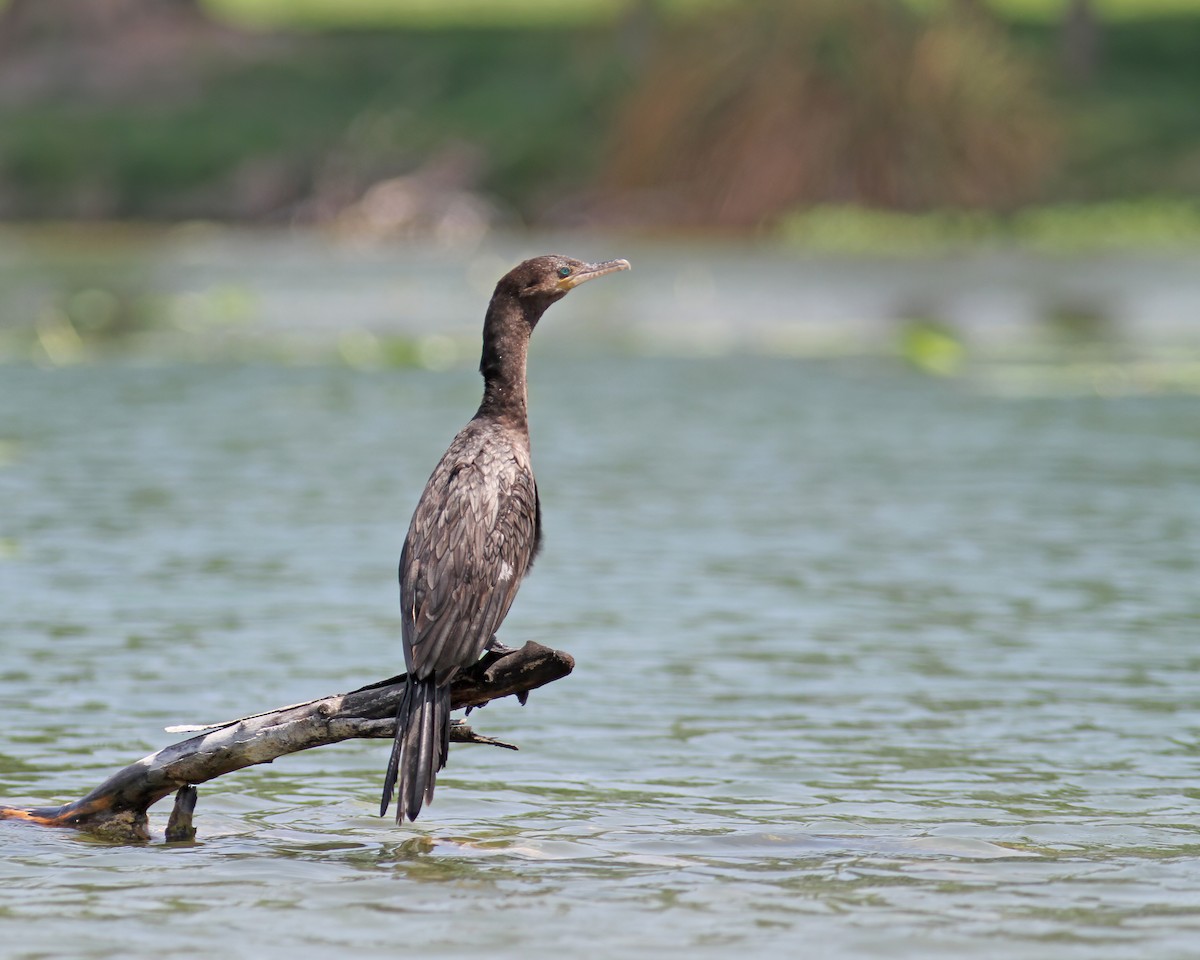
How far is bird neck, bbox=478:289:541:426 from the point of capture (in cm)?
898

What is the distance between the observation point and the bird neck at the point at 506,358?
8.98 meters

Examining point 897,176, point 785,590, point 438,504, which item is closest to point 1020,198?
point 897,176

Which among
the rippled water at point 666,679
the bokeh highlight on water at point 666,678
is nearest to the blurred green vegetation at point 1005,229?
the bokeh highlight on water at point 666,678

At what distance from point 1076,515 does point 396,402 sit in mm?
7754

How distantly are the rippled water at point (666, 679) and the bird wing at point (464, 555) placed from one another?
2.56 feet

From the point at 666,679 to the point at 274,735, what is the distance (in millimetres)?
3735

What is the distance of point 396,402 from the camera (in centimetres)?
2234

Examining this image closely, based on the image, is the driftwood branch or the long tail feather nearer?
the long tail feather

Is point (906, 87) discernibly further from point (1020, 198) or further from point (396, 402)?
point (396, 402)

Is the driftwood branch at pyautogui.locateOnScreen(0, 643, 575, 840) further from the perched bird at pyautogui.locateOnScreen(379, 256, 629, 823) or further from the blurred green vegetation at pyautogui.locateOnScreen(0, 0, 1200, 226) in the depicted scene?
the blurred green vegetation at pyautogui.locateOnScreen(0, 0, 1200, 226)

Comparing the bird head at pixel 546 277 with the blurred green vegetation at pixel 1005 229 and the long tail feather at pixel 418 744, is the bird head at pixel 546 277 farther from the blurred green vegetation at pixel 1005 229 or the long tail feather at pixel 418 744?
the blurred green vegetation at pixel 1005 229

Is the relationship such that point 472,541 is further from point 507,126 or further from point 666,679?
point 507,126

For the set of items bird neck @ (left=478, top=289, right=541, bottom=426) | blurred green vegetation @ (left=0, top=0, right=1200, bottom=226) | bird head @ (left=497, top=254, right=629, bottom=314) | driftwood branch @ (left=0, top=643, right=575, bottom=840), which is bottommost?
driftwood branch @ (left=0, top=643, right=575, bottom=840)

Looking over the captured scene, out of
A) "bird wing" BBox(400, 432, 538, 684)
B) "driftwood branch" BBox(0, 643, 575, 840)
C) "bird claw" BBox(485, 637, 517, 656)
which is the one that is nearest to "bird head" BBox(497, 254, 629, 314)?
"bird wing" BBox(400, 432, 538, 684)
